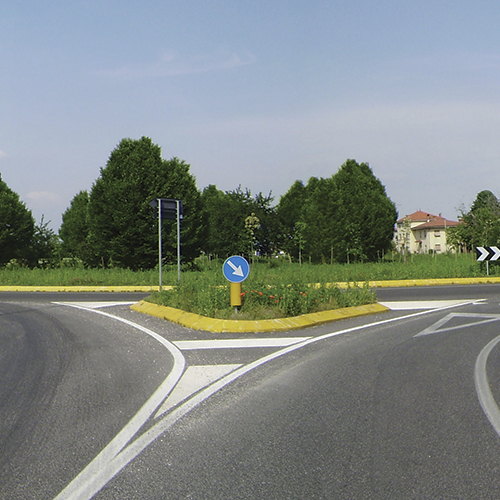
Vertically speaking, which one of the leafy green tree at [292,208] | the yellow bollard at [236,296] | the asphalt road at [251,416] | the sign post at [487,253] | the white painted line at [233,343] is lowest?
the asphalt road at [251,416]

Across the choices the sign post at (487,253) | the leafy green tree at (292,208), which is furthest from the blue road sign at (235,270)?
the leafy green tree at (292,208)

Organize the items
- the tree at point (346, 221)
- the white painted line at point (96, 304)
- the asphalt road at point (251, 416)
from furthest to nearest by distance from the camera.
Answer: the tree at point (346, 221) → the white painted line at point (96, 304) → the asphalt road at point (251, 416)

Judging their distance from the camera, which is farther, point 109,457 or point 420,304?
point 420,304

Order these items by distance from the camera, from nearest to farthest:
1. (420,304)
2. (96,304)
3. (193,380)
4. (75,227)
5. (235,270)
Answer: (193,380) < (235,270) < (420,304) < (96,304) < (75,227)

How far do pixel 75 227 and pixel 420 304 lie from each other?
45335 millimetres

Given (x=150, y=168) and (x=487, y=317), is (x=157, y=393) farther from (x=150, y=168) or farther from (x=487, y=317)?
(x=150, y=168)

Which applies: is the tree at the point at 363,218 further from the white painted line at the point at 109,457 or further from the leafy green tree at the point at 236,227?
the white painted line at the point at 109,457

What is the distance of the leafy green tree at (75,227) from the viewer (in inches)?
2094

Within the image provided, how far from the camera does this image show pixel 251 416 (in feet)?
16.8

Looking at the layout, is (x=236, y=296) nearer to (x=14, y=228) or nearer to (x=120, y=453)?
(x=120, y=453)

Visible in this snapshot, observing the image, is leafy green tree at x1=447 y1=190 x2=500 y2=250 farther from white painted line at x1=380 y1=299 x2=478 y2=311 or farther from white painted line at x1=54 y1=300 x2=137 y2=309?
white painted line at x1=54 y1=300 x2=137 y2=309

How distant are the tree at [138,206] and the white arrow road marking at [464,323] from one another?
26.5 m

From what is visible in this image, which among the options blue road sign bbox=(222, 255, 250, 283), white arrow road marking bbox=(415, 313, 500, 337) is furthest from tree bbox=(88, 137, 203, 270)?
white arrow road marking bbox=(415, 313, 500, 337)

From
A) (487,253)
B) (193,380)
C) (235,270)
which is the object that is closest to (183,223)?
(487,253)
